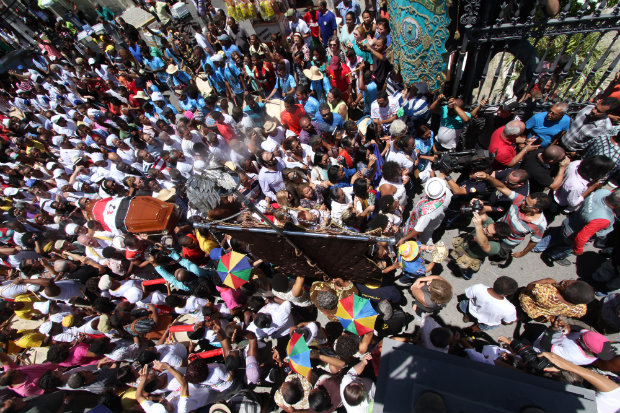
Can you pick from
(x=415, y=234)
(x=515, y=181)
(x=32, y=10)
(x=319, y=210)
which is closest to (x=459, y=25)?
(x=515, y=181)

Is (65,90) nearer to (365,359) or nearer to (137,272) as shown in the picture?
(137,272)

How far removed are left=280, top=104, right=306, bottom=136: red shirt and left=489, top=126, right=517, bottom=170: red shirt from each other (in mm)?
3620

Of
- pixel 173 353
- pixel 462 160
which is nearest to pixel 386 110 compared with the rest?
pixel 462 160

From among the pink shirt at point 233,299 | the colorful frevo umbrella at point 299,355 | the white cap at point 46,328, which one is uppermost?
the colorful frevo umbrella at point 299,355

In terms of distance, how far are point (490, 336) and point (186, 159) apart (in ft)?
22.2

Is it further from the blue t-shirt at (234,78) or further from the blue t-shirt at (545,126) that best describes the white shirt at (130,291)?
the blue t-shirt at (545,126)

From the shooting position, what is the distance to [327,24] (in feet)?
26.8

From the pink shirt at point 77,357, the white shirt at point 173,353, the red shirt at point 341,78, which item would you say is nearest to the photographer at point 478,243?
the red shirt at point 341,78

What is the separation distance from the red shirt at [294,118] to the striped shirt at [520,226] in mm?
4194

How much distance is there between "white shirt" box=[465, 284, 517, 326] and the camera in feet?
12.2

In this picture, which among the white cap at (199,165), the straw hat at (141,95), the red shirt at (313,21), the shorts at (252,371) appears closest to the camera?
the shorts at (252,371)

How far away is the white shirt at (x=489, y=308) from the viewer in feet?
12.2

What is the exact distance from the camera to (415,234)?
467cm

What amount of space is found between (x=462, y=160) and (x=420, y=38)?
2150mm
